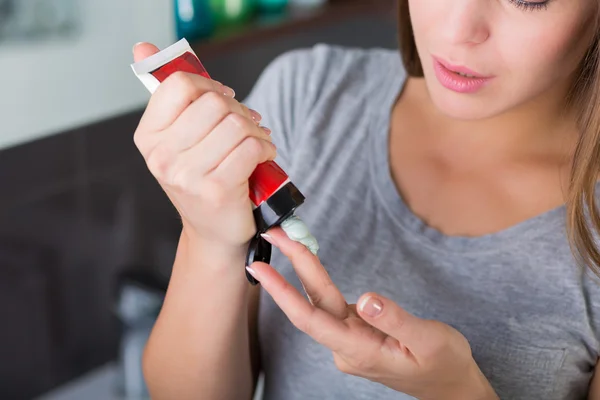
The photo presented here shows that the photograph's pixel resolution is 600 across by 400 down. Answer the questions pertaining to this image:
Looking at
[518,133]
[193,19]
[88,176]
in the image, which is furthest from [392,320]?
[88,176]

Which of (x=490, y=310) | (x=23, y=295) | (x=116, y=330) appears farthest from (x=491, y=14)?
(x=116, y=330)

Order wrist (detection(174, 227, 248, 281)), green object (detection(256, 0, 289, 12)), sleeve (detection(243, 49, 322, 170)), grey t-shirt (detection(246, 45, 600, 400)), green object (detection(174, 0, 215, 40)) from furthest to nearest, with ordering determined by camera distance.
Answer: green object (detection(256, 0, 289, 12)) → green object (detection(174, 0, 215, 40)) → sleeve (detection(243, 49, 322, 170)) → grey t-shirt (detection(246, 45, 600, 400)) → wrist (detection(174, 227, 248, 281))

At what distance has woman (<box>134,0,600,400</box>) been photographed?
54 cm

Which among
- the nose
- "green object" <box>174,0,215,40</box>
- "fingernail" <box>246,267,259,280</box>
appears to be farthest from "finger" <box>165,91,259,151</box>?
"green object" <box>174,0,215,40</box>

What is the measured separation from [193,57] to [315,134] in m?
0.27

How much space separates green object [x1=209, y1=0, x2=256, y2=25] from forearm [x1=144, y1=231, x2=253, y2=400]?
634 millimetres

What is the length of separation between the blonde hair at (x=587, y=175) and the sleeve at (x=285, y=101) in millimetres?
288

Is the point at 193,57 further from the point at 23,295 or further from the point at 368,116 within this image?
the point at 23,295

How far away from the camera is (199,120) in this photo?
1.67 ft

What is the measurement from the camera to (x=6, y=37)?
→ 2.73 feet

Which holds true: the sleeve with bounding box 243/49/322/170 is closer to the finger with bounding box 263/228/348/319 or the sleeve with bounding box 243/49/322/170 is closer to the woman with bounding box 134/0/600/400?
the woman with bounding box 134/0/600/400

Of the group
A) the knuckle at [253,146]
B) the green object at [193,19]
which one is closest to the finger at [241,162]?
the knuckle at [253,146]

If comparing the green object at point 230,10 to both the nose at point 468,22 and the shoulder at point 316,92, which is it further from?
the nose at point 468,22

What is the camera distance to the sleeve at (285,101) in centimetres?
82
